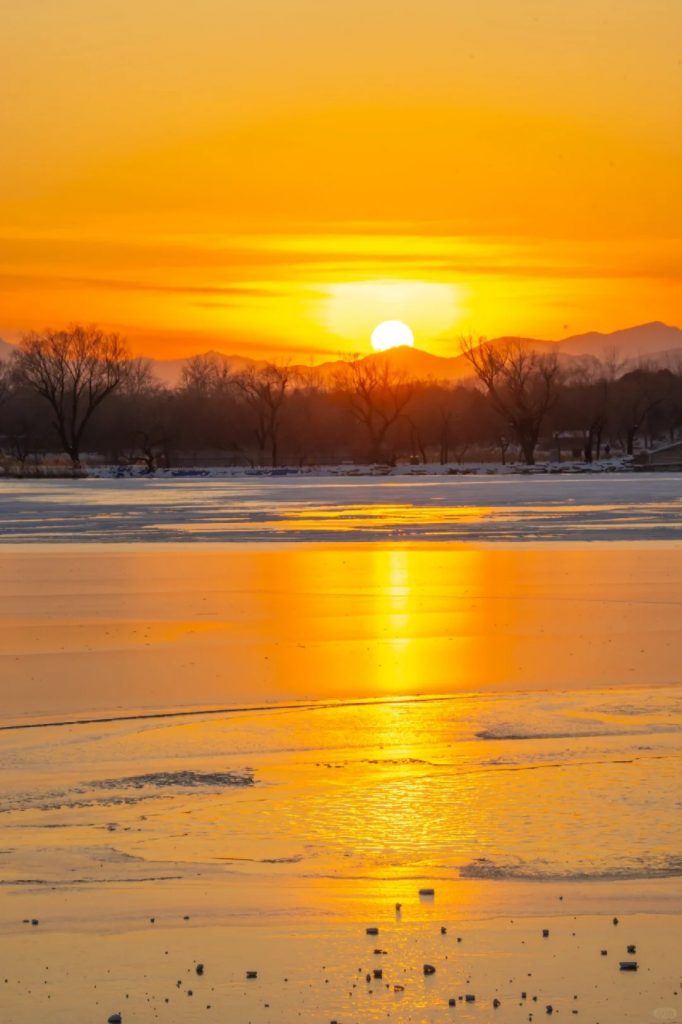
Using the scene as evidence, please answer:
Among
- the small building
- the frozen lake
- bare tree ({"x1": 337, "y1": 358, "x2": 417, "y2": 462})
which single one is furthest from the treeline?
the frozen lake

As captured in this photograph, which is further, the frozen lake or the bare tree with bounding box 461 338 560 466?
the bare tree with bounding box 461 338 560 466

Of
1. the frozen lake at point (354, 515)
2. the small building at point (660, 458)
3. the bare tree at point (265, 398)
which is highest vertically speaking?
the bare tree at point (265, 398)

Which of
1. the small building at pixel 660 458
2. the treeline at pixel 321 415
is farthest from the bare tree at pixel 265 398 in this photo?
the small building at pixel 660 458

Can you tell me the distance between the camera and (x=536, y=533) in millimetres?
29984

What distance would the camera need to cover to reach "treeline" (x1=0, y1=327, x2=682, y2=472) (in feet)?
434

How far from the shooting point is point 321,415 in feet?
573

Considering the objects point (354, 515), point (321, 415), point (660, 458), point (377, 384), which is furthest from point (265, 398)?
point (354, 515)

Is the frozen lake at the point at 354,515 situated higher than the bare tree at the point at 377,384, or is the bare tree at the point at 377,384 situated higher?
the bare tree at the point at 377,384

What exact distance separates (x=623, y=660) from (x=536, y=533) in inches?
680

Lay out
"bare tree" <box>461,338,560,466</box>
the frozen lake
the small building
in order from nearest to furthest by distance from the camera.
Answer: the frozen lake → the small building → "bare tree" <box>461,338,560,466</box>

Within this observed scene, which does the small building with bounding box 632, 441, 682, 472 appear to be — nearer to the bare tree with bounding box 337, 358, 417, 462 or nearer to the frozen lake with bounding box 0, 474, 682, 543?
the frozen lake with bounding box 0, 474, 682, 543

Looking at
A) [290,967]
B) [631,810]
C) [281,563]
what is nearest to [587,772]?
[631,810]

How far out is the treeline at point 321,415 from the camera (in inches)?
5212

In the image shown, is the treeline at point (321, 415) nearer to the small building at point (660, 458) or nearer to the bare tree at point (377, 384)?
the bare tree at point (377, 384)
